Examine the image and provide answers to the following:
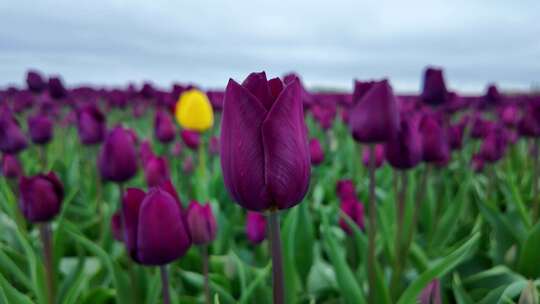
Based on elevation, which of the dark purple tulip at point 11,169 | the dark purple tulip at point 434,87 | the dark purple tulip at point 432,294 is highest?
the dark purple tulip at point 434,87

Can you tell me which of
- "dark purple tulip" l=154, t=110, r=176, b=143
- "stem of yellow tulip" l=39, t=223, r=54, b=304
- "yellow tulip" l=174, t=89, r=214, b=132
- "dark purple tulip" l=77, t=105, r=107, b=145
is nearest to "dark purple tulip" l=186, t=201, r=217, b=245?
"stem of yellow tulip" l=39, t=223, r=54, b=304

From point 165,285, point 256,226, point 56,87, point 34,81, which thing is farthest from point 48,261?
point 34,81

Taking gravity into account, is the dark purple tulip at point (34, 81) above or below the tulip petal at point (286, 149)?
above

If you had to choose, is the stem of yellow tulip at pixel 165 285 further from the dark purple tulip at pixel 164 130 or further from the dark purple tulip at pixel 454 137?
the dark purple tulip at pixel 164 130

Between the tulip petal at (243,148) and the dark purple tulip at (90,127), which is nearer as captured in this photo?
the tulip petal at (243,148)

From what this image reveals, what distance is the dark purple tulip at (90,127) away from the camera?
2.59 metres

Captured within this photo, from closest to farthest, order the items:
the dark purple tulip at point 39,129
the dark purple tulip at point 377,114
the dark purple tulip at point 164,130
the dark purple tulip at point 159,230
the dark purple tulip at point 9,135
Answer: the dark purple tulip at point 159,230 → the dark purple tulip at point 377,114 → the dark purple tulip at point 9,135 → the dark purple tulip at point 39,129 → the dark purple tulip at point 164,130

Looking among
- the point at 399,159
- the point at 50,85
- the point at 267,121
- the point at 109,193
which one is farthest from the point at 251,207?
the point at 50,85

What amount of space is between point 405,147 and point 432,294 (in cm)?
53

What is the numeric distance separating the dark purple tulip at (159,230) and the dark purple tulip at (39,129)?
1.99 metres

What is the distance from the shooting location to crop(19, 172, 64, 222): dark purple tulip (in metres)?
1.49

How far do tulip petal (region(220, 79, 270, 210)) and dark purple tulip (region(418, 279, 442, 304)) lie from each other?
63cm

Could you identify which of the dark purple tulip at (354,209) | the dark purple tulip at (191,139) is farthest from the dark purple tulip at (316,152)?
the dark purple tulip at (191,139)

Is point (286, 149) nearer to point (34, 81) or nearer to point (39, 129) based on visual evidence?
point (39, 129)
